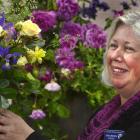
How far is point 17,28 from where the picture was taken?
6.75 feet

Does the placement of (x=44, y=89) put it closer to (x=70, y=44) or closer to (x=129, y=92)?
(x=70, y=44)

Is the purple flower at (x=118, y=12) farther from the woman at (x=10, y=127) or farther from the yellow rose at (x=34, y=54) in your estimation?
the woman at (x=10, y=127)

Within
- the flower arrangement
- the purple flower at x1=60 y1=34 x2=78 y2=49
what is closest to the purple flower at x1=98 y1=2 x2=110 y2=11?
the flower arrangement

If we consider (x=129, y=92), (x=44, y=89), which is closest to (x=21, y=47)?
(x=129, y=92)

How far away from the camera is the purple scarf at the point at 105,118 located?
2291 millimetres

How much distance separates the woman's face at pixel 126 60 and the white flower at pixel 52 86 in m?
0.88

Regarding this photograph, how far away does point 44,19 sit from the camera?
318cm

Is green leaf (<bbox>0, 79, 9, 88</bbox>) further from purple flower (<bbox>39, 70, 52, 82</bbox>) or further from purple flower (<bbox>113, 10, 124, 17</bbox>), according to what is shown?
purple flower (<bbox>113, 10, 124, 17</bbox>)

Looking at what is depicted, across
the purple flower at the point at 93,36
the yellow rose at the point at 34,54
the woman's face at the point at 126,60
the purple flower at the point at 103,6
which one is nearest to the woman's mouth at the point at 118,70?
the woman's face at the point at 126,60

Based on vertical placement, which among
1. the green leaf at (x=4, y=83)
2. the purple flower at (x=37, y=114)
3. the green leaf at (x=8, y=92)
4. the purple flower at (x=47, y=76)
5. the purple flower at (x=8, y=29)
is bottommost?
the purple flower at (x=37, y=114)

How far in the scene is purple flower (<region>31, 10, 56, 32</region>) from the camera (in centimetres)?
313

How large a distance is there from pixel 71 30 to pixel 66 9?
131mm

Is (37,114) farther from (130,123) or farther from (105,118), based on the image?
(130,123)

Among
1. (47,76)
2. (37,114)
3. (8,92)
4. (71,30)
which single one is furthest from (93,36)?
(8,92)
